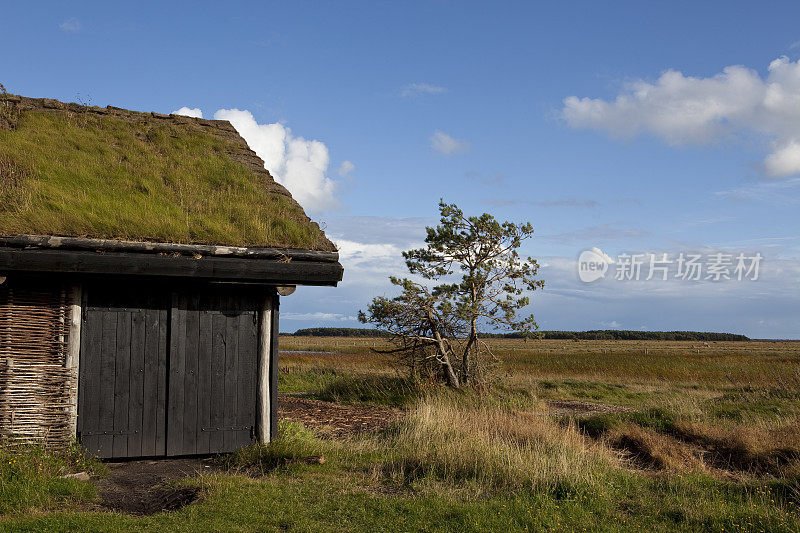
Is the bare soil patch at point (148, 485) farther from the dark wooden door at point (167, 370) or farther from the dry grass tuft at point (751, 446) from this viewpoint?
the dry grass tuft at point (751, 446)

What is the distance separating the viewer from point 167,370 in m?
8.44

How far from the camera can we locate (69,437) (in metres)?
7.82

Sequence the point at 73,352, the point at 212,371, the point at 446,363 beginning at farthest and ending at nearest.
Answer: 1. the point at 446,363
2. the point at 212,371
3. the point at 73,352

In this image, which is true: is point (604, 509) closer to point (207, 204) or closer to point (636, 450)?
point (636, 450)

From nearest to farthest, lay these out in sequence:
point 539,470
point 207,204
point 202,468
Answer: point 539,470 < point 202,468 < point 207,204

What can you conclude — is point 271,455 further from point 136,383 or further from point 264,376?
point 136,383

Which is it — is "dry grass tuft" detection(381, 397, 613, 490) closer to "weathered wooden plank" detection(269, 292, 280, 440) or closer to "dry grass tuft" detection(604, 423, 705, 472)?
"dry grass tuft" detection(604, 423, 705, 472)

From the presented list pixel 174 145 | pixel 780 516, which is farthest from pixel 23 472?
pixel 780 516

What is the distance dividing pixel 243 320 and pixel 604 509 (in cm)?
546

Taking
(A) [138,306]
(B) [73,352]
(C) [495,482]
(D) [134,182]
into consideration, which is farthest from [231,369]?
(C) [495,482]

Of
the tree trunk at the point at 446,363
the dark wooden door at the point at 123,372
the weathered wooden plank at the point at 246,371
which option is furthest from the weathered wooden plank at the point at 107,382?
the tree trunk at the point at 446,363

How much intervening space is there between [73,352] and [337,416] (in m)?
6.29

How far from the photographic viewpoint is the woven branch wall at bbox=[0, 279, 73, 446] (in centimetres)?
758

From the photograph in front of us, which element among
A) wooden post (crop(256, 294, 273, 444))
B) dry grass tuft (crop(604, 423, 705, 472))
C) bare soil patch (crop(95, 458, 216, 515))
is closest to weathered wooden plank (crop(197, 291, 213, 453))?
bare soil patch (crop(95, 458, 216, 515))
